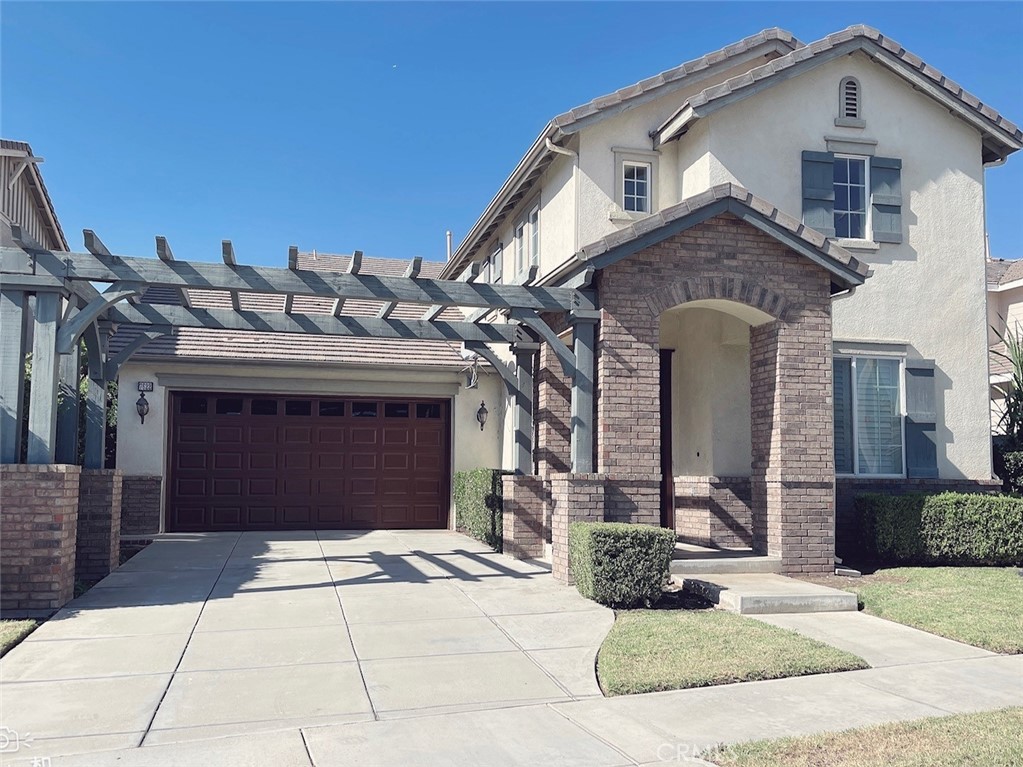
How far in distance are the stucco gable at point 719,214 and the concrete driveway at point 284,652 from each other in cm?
401

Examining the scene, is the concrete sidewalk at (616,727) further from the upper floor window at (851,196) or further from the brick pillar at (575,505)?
the upper floor window at (851,196)

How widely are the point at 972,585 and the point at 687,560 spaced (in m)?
3.37

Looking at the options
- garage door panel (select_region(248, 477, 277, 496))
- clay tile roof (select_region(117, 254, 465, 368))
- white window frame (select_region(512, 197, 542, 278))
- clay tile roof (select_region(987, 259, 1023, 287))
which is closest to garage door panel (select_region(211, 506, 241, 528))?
garage door panel (select_region(248, 477, 277, 496))

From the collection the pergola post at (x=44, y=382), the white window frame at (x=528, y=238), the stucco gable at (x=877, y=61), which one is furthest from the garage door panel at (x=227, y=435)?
the stucco gable at (x=877, y=61)

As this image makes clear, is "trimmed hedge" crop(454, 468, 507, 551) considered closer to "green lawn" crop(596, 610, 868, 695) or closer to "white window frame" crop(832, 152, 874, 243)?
"green lawn" crop(596, 610, 868, 695)

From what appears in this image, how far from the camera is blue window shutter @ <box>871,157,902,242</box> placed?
13.5 metres

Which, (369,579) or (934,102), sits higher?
(934,102)

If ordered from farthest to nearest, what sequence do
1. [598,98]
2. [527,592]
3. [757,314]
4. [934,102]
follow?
[934,102], [598,98], [757,314], [527,592]

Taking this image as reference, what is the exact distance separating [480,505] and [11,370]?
25.6 ft

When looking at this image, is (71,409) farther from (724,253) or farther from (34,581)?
(724,253)

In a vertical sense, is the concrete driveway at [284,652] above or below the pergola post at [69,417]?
below

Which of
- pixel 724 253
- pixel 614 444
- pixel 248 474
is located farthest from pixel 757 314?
pixel 248 474

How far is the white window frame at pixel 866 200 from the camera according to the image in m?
13.5

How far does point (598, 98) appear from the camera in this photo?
42.7 feet
